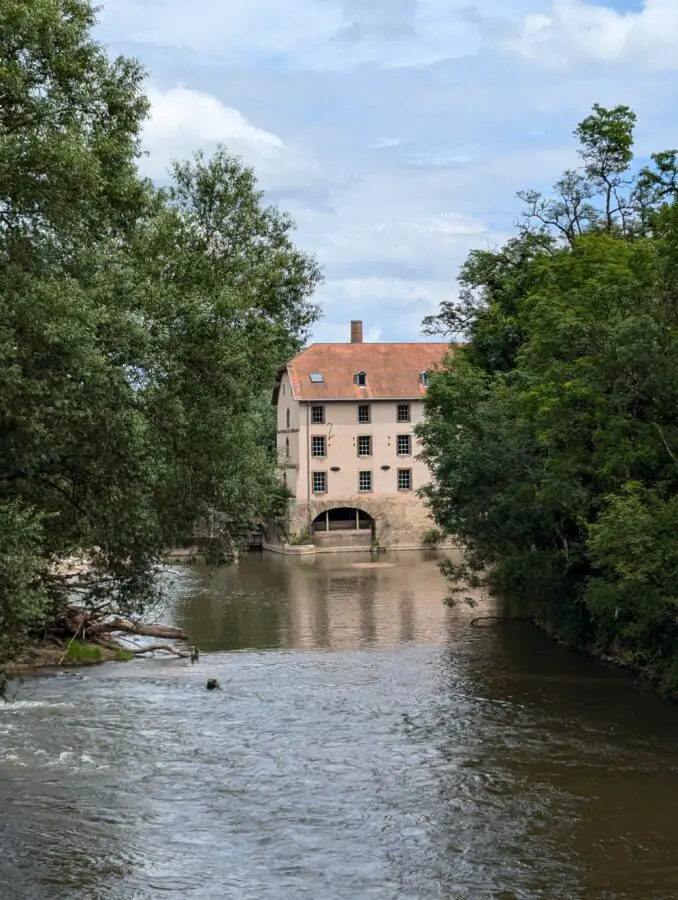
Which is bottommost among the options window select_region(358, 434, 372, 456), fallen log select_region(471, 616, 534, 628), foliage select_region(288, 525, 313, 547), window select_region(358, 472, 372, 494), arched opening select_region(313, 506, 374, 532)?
fallen log select_region(471, 616, 534, 628)

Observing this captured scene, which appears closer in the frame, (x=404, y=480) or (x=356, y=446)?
(x=356, y=446)

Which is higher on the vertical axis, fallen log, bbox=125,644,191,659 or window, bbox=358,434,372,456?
window, bbox=358,434,372,456

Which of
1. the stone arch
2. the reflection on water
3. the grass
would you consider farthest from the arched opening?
the grass

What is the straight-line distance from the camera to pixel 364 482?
210ft

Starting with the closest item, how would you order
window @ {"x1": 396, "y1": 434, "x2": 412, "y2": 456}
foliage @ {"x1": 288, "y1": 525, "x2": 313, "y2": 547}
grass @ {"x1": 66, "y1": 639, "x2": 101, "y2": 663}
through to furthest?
grass @ {"x1": 66, "y1": 639, "x2": 101, "y2": 663}
foliage @ {"x1": 288, "y1": 525, "x2": 313, "y2": 547}
window @ {"x1": 396, "y1": 434, "x2": 412, "y2": 456}

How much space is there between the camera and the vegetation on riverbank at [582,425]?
20.5 meters

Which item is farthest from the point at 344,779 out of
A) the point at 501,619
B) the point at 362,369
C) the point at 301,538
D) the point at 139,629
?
the point at 362,369

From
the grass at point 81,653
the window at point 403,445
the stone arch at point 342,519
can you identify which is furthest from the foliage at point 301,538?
the grass at point 81,653

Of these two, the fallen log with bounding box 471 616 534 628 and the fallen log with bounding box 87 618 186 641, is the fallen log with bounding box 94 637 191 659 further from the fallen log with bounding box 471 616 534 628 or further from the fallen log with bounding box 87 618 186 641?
the fallen log with bounding box 471 616 534 628

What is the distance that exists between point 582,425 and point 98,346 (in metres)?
13.6

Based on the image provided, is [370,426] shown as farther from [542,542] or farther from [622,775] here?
[622,775]

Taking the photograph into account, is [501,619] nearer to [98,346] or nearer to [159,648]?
[159,648]

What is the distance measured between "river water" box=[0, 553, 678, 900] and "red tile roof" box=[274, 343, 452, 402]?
3237cm

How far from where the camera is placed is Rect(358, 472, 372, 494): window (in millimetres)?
63938
